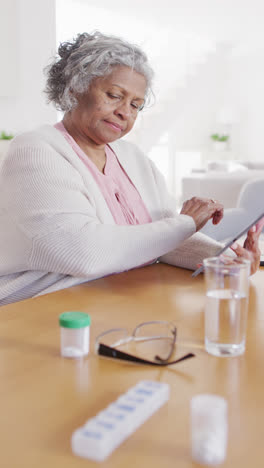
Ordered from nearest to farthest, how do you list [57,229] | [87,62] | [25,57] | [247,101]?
[57,229], [87,62], [25,57], [247,101]

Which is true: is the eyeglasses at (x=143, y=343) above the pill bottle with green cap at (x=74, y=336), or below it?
below

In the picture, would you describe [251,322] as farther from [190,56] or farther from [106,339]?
[190,56]

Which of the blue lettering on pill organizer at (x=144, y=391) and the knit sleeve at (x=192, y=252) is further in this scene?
the knit sleeve at (x=192, y=252)

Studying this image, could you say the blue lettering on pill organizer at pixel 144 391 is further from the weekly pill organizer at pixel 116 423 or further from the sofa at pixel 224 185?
the sofa at pixel 224 185

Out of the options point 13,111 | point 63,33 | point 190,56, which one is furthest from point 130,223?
point 190,56

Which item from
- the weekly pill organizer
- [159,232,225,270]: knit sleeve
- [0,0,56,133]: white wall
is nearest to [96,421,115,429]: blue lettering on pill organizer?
the weekly pill organizer

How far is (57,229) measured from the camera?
1.16 meters

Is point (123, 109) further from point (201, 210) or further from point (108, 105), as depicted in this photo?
point (201, 210)

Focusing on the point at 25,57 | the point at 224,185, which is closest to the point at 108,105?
the point at 224,185

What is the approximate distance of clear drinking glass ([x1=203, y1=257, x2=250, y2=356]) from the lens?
2.51ft

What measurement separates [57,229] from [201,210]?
1.41 feet

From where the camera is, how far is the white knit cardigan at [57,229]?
116cm

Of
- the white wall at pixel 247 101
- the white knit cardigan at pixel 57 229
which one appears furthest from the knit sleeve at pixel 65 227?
the white wall at pixel 247 101

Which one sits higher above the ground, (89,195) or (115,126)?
(115,126)
